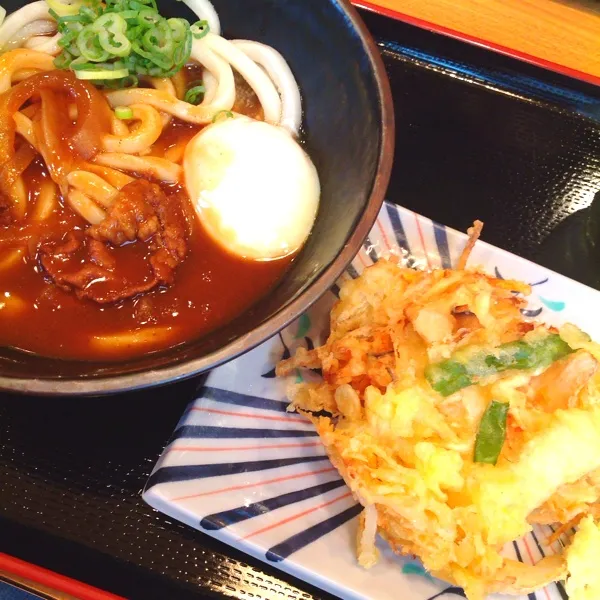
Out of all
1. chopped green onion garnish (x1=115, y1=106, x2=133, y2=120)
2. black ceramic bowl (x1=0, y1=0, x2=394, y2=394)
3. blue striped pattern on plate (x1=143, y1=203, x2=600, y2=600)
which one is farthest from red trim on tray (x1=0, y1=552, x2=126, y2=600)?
chopped green onion garnish (x1=115, y1=106, x2=133, y2=120)

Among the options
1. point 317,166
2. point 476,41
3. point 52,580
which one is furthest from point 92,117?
point 476,41

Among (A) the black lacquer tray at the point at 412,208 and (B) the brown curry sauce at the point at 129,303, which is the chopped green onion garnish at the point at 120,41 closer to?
(B) the brown curry sauce at the point at 129,303

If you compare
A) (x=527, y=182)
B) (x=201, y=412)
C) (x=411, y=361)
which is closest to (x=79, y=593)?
(x=201, y=412)

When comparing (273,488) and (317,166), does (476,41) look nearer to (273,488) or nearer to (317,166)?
(317,166)

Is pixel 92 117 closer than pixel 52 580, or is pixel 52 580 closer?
pixel 52 580

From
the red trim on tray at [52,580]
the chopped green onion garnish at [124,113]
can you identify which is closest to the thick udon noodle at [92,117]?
the chopped green onion garnish at [124,113]

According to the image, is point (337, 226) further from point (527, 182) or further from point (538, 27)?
point (538, 27)
